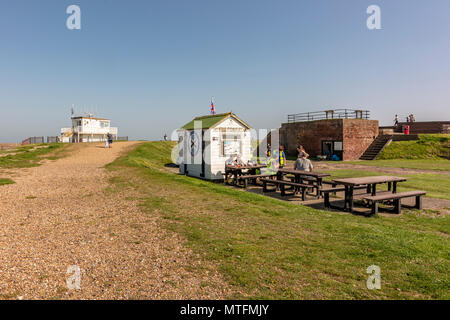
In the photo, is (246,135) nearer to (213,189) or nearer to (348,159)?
(213,189)

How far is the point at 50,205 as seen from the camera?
368 inches

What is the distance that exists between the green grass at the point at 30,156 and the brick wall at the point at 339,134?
88.6 feet

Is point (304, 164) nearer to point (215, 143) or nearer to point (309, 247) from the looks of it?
point (215, 143)

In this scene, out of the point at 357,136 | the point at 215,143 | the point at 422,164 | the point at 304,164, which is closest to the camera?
the point at 304,164

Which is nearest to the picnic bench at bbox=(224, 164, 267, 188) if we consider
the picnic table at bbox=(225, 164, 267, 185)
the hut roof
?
the picnic table at bbox=(225, 164, 267, 185)

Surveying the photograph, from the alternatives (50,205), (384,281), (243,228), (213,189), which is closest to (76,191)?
(50,205)

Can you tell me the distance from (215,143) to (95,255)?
11249 millimetres

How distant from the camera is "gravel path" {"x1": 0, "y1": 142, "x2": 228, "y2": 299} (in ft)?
13.2

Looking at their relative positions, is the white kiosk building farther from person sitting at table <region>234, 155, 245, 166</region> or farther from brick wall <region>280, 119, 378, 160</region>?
person sitting at table <region>234, 155, 245, 166</region>

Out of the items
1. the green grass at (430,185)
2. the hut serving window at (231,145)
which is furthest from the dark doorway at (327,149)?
the hut serving window at (231,145)

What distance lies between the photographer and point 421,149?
93.1ft

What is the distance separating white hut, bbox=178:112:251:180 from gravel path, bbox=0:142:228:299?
6991 mm

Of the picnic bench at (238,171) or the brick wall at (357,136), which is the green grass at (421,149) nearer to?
the brick wall at (357,136)

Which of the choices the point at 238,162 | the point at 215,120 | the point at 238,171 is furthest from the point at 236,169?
the point at 215,120
